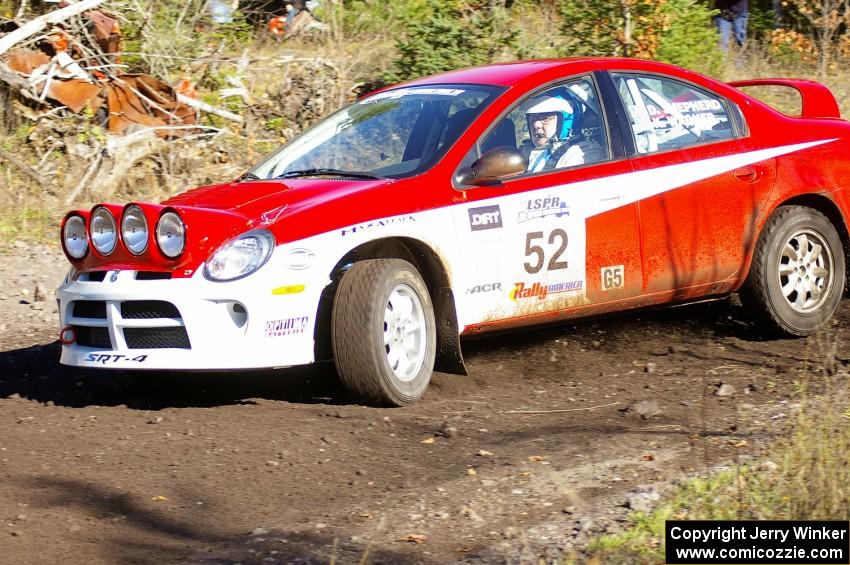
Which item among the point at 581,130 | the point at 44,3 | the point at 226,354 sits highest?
the point at 44,3

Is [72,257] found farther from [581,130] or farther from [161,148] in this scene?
[161,148]

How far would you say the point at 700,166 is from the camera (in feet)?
21.2

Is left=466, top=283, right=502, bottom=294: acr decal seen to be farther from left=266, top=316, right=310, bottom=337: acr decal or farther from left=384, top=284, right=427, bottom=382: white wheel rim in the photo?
left=266, top=316, right=310, bottom=337: acr decal

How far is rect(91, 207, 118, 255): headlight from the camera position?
553 centimetres

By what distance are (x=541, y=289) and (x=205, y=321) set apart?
1.74m

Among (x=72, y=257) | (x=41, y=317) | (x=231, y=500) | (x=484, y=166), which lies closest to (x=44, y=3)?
(x=41, y=317)

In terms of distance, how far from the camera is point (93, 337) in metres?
5.64

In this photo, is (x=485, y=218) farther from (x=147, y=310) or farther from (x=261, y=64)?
(x=261, y=64)

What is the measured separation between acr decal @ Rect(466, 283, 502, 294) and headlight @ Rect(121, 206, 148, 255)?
155 centimetres

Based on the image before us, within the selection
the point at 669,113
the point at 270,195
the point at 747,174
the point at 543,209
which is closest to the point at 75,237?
the point at 270,195

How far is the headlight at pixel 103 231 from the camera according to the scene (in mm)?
5531

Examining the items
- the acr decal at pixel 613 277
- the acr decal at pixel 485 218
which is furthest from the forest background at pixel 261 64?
the acr decal at pixel 613 277

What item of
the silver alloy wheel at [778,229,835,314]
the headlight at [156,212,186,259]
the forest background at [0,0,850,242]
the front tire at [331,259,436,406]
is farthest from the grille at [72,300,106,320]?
the forest background at [0,0,850,242]

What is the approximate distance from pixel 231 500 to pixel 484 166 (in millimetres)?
2122
